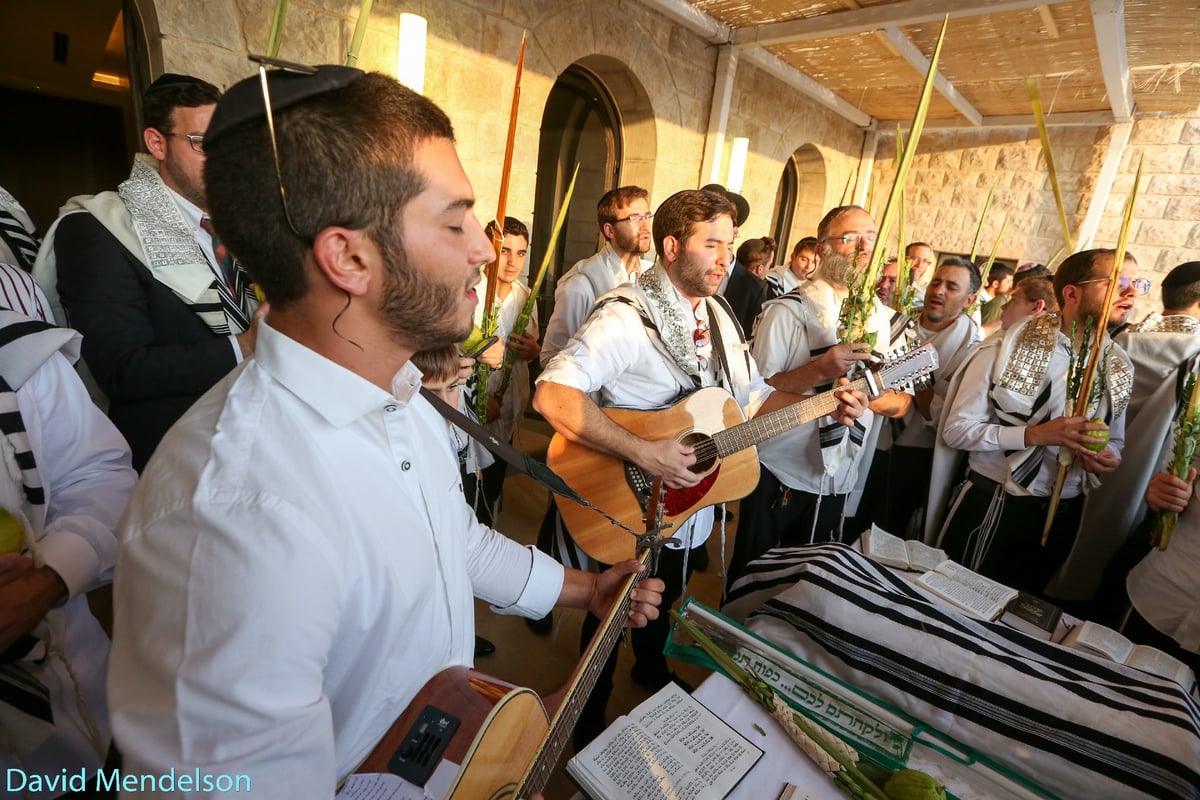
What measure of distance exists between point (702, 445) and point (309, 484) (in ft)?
5.38

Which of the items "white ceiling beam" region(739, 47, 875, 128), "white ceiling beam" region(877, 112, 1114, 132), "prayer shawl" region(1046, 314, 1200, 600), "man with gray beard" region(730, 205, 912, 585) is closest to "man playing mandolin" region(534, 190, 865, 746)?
"man with gray beard" region(730, 205, 912, 585)

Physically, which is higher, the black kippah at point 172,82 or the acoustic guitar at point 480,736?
the black kippah at point 172,82

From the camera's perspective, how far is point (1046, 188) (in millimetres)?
7340

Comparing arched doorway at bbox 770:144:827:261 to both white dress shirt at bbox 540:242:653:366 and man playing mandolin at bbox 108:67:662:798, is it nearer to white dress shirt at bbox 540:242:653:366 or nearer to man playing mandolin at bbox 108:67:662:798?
white dress shirt at bbox 540:242:653:366

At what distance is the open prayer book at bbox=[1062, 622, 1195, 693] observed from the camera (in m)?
1.35

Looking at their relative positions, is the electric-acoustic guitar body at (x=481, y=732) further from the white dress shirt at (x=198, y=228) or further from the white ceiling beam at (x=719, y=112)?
the white ceiling beam at (x=719, y=112)

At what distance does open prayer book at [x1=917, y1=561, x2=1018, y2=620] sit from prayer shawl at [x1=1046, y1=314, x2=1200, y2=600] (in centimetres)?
192

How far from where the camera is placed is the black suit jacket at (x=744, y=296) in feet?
14.6

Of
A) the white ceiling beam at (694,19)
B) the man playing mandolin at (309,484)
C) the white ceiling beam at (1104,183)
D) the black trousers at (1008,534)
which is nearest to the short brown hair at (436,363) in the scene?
the man playing mandolin at (309,484)

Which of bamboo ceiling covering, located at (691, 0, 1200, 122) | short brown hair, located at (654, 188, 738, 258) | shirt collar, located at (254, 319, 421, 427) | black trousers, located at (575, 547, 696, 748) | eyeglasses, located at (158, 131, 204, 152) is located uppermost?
bamboo ceiling covering, located at (691, 0, 1200, 122)

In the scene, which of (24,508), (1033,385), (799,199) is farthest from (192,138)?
(799,199)

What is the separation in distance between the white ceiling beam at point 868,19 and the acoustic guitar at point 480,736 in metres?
4.87

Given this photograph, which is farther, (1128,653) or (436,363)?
(436,363)

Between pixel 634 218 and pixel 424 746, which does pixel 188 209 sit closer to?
pixel 424 746
